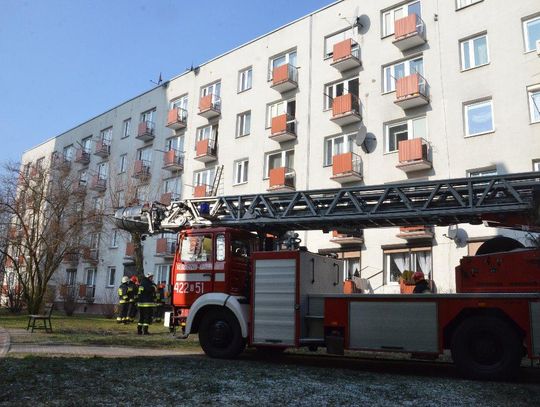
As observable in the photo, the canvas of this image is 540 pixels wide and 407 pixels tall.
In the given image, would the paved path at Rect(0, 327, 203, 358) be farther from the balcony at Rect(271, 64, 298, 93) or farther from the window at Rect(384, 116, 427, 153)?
the balcony at Rect(271, 64, 298, 93)

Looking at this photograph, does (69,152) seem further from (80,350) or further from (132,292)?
(80,350)

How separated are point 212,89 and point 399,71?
12753 millimetres

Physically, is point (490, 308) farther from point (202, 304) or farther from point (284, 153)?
point (284, 153)

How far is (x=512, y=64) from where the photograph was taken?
1925 centimetres

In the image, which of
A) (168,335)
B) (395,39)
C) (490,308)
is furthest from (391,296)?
(395,39)

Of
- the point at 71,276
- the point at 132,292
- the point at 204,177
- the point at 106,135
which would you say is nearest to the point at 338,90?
the point at 204,177

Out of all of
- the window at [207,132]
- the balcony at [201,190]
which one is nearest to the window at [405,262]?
the balcony at [201,190]

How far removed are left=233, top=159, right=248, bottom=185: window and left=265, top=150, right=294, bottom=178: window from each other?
63.7 inches

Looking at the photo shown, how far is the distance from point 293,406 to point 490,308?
383 centimetres

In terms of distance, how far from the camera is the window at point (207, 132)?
30.7 metres

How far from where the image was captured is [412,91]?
21109 mm

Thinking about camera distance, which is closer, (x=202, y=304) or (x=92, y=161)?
(x=202, y=304)

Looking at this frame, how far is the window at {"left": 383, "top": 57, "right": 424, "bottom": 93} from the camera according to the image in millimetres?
22200

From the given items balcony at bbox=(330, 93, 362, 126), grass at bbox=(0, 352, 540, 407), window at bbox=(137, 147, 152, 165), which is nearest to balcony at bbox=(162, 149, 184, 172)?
window at bbox=(137, 147, 152, 165)
